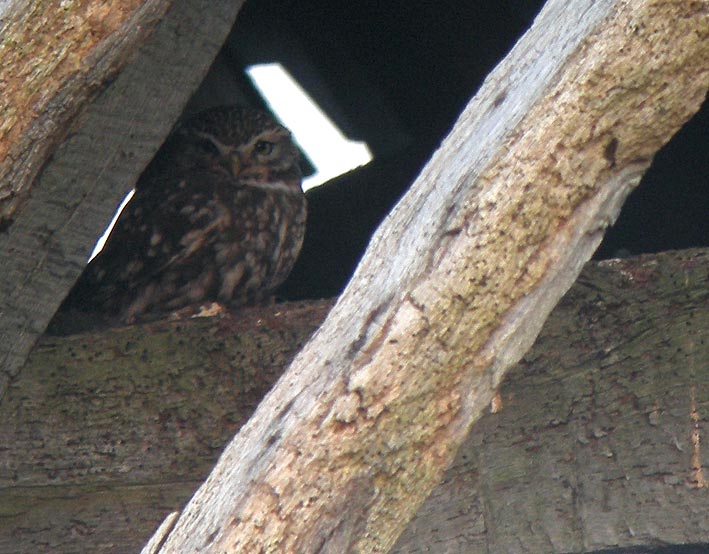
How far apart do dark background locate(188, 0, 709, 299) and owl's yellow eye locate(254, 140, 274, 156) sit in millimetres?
216

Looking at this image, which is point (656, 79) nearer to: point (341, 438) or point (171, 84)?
point (341, 438)

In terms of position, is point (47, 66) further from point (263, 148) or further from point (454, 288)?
point (263, 148)

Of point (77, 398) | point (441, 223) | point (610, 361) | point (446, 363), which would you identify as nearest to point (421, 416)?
point (446, 363)

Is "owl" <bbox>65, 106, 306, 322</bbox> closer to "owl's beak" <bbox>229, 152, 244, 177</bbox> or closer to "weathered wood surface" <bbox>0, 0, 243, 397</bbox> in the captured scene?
"owl's beak" <bbox>229, 152, 244, 177</bbox>

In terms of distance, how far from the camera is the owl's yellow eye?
11.4ft

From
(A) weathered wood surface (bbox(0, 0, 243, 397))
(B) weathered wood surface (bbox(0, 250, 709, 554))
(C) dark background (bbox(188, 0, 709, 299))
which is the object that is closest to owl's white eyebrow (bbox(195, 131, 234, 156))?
(C) dark background (bbox(188, 0, 709, 299))

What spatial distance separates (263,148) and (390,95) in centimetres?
44

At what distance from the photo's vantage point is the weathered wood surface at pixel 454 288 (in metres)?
1.28

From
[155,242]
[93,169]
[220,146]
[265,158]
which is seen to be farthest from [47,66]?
[265,158]

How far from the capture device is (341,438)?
1.28 m

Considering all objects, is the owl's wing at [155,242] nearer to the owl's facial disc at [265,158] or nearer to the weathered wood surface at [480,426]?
the owl's facial disc at [265,158]

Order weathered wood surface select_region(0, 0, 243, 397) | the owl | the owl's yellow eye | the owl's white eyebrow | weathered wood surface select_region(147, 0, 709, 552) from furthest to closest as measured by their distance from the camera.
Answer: the owl's yellow eye, the owl's white eyebrow, the owl, weathered wood surface select_region(0, 0, 243, 397), weathered wood surface select_region(147, 0, 709, 552)

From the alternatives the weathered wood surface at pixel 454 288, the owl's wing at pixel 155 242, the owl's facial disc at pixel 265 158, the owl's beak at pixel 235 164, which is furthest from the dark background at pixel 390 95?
the weathered wood surface at pixel 454 288

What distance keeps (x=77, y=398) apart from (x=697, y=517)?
3.25ft
